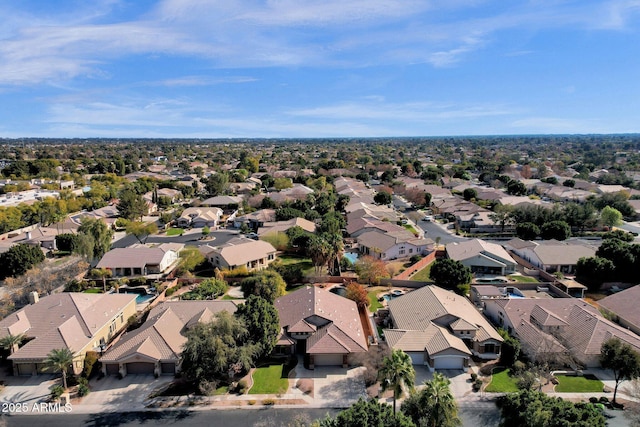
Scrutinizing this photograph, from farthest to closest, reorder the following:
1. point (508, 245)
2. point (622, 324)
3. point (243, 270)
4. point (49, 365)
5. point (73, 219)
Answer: point (73, 219) < point (508, 245) < point (243, 270) < point (622, 324) < point (49, 365)

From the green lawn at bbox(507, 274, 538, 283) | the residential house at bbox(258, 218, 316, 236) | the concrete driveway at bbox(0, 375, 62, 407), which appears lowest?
the concrete driveway at bbox(0, 375, 62, 407)

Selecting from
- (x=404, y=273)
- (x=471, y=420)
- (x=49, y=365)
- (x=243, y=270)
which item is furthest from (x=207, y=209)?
(x=471, y=420)

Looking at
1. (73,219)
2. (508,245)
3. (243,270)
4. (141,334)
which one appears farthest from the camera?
(73,219)

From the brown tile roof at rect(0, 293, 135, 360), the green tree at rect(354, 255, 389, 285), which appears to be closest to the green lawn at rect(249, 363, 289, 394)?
the brown tile roof at rect(0, 293, 135, 360)

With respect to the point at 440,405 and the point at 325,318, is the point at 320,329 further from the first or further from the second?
the point at 440,405

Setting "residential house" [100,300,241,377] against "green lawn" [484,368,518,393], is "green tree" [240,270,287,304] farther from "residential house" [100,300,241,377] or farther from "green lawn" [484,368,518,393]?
"green lawn" [484,368,518,393]

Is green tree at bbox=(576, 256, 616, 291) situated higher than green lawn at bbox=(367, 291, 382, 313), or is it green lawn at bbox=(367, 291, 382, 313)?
green tree at bbox=(576, 256, 616, 291)

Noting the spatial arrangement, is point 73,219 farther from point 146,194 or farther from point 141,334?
point 141,334
